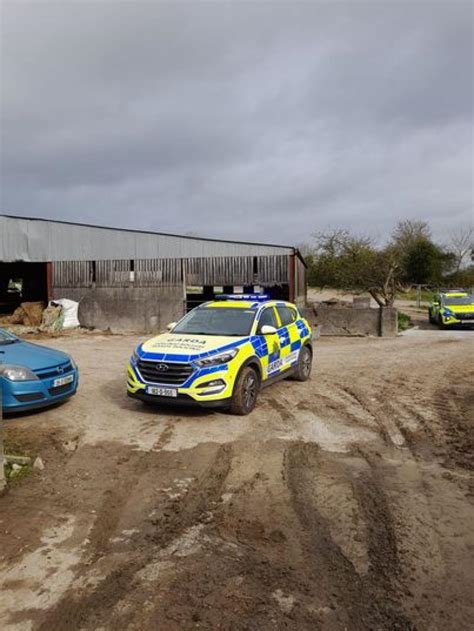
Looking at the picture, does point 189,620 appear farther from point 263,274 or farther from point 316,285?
point 316,285

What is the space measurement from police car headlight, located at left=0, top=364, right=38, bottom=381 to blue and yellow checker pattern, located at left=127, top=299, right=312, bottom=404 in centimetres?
134

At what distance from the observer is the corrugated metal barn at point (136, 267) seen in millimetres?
21484

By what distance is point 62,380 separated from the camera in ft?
25.0

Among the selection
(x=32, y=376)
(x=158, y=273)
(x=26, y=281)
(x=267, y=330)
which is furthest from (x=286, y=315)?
(x=26, y=281)

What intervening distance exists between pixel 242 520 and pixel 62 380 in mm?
4433

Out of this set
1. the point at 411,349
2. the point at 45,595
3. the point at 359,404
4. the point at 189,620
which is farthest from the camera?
the point at 411,349

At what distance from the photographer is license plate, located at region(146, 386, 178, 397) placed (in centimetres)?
703

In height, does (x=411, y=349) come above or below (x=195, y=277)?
below

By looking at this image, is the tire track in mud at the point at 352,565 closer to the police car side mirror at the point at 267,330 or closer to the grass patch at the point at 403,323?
the police car side mirror at the point at 267,330

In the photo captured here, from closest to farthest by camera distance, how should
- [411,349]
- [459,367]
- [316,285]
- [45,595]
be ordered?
[45,595] < [459,367] < [411,349] < [316,285]

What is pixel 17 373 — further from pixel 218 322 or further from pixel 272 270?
pixel 272 270

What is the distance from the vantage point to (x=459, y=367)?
39.2ft

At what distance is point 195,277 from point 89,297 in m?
4.76

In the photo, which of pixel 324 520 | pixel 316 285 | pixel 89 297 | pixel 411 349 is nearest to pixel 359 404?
pixel 324 520
